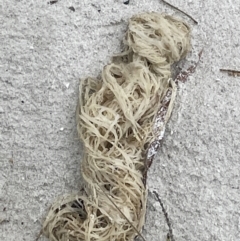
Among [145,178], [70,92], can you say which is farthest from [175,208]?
[70,92]

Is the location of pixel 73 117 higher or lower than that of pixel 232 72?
A: lower

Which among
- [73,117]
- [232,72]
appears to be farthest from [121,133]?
[232,72]

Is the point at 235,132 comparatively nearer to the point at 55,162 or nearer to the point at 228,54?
the point at 228,54

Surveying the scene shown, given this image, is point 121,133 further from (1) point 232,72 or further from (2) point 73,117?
(1) point 232,72
